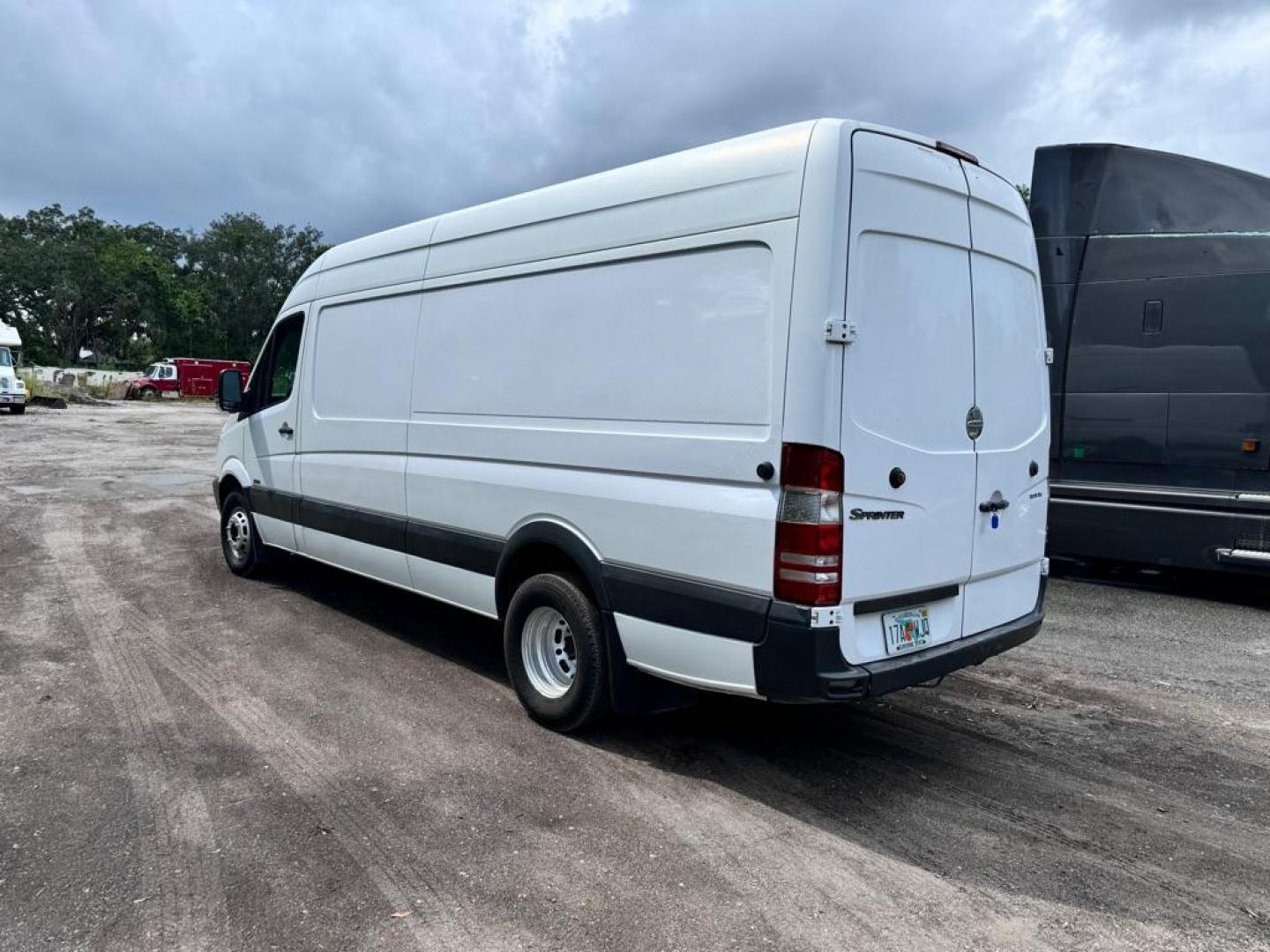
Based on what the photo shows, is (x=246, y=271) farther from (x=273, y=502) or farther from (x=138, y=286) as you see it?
(x=273, y=502)

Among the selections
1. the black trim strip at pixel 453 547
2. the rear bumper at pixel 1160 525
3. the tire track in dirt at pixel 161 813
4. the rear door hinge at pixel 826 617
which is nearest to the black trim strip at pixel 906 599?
the rear door hinge at pixel 826 617

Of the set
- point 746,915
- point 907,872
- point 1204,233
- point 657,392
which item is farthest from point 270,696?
point 1204,233

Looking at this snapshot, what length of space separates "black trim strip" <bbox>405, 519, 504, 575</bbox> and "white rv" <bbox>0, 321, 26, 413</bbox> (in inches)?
1222

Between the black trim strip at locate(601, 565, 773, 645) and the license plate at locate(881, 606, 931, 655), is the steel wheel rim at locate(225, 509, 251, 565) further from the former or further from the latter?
the license plate at locate(881, 606, 931, 655)

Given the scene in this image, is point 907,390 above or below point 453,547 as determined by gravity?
above

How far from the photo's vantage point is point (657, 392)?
13.3ft

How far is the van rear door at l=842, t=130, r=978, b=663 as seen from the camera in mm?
3584

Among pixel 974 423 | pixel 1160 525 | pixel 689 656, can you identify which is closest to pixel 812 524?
pixel 689 656

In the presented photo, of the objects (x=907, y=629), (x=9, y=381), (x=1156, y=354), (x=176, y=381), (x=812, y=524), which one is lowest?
(x=907, y=629)

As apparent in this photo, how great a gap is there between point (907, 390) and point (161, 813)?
3.47 metres

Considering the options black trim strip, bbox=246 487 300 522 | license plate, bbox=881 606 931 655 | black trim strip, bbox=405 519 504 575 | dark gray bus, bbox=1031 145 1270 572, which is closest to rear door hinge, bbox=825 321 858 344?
license plate, bbox=881 606 931 655

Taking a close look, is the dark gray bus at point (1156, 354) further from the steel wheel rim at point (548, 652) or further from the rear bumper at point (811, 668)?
the steel wheel rim at point (548, 652)

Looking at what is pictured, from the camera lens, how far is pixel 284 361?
23.7 ft

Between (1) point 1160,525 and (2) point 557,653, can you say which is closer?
(2) point 557,653
